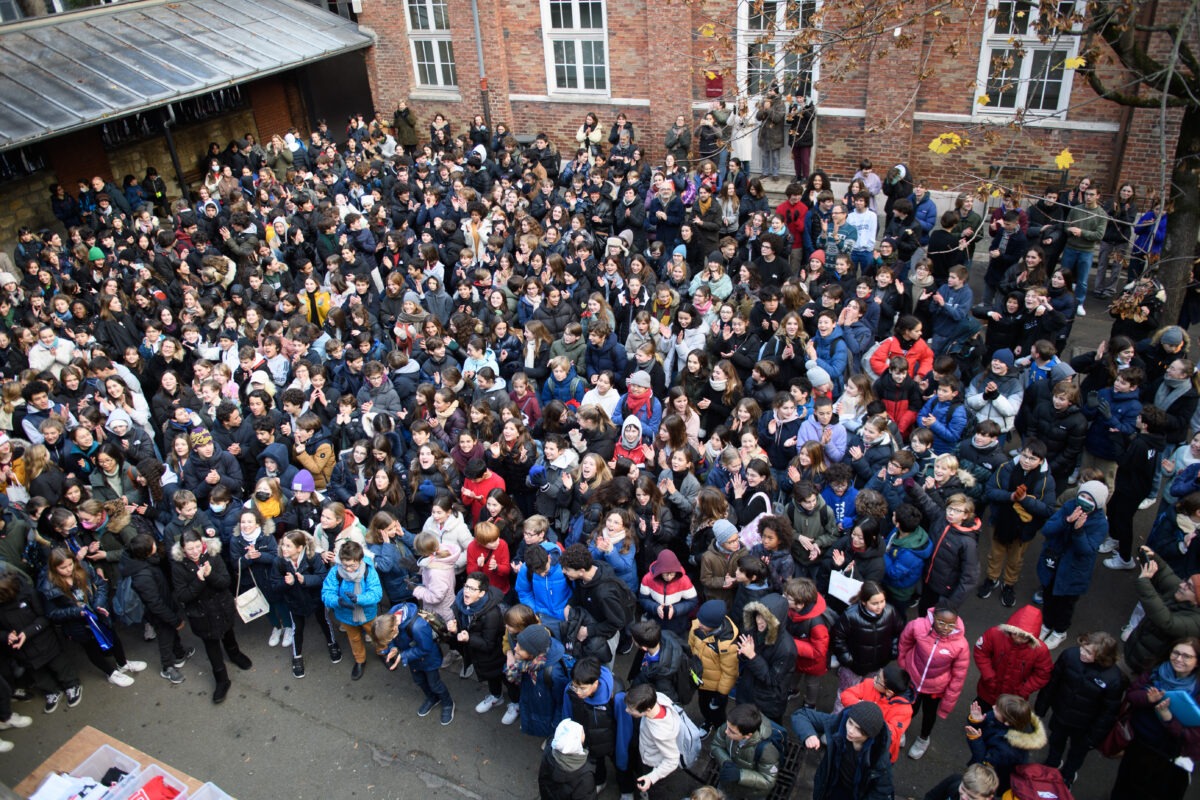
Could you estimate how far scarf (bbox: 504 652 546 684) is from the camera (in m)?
5.88

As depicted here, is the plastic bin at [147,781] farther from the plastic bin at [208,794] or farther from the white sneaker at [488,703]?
the white sneaker at [488,703]

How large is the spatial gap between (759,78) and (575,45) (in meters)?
7.68

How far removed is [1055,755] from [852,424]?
2.91m

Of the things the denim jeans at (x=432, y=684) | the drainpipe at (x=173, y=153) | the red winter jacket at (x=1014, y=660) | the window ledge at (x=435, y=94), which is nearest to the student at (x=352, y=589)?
the denim jeans at (x=432, y=684)

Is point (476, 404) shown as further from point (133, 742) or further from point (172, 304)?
point (172, 304)

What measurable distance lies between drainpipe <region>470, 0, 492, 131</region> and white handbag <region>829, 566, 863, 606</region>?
14.3 metres

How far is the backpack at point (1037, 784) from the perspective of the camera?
4.88 meters

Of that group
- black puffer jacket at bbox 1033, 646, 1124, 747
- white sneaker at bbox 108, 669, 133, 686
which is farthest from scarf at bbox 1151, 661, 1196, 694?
white sneaker at bbox 108, 669, 133, 686

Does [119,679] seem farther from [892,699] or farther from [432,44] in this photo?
[432,44]

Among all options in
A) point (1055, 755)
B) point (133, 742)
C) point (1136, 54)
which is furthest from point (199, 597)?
point (1136, 54)

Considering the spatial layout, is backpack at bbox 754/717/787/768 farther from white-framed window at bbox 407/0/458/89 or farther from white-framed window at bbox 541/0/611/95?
white-framed window at bbox 407/0/458/89

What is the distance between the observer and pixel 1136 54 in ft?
28.0

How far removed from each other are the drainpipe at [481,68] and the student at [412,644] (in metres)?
13.7

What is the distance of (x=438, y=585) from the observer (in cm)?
673
